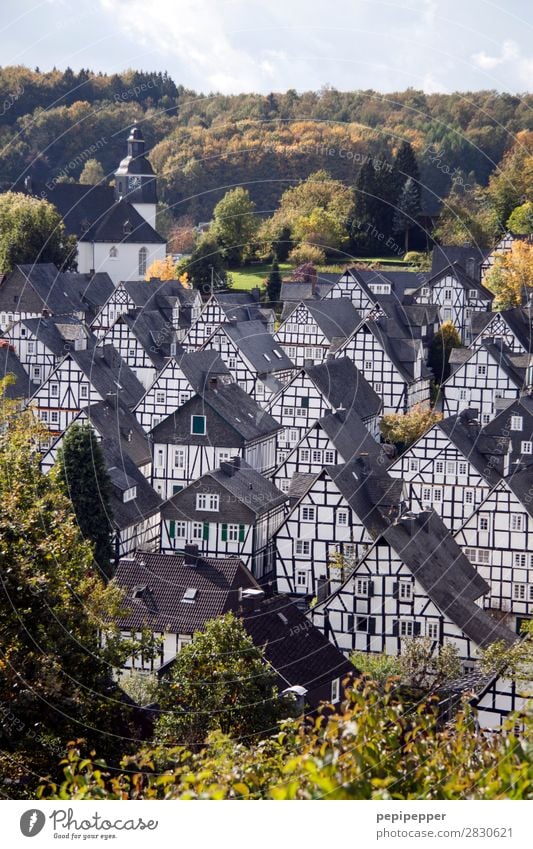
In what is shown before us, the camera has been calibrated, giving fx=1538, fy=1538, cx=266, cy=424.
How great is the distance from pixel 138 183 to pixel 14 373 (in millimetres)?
20400

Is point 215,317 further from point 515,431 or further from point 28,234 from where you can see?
point 515,431

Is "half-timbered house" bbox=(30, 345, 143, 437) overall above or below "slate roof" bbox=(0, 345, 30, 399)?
below

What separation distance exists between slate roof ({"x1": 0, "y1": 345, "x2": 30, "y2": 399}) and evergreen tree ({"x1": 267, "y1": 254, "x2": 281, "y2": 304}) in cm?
1311

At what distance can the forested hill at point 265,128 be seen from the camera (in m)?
33.4

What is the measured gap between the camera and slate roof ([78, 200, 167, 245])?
68.2 metres

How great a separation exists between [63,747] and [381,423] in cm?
3173

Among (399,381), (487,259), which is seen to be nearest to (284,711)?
(399,381)

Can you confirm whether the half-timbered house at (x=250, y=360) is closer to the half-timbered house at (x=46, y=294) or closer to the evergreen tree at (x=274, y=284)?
the evergreen tree at (x=274, y=284)

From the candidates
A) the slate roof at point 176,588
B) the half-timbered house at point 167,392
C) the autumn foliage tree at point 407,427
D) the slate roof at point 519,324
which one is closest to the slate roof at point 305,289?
the slate roof at point 519,324

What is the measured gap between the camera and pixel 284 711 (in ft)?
69.5

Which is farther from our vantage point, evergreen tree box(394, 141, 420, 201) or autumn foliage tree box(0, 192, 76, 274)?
autumn foliage tree box(0, 192, 76, 274)

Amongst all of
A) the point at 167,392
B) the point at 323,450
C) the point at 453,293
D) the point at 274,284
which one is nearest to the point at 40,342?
the point at 167,392

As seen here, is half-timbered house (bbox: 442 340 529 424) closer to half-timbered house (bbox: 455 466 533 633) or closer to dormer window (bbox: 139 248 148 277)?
half-timbered house (bbox: 455 466 533 633)

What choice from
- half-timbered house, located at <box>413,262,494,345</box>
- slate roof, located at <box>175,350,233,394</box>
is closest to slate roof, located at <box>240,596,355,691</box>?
slate roof, located at <box>175,350,233,394</box>
